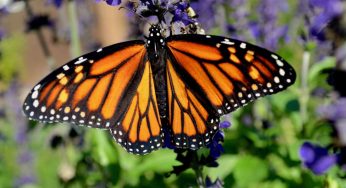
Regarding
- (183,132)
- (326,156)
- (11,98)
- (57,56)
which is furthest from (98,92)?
(57,56)

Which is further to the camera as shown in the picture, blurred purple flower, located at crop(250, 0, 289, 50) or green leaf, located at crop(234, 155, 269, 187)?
blurred purple flower, located at crop(250, 0, 289, 50)

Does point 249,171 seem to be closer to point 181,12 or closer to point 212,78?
point 212,78

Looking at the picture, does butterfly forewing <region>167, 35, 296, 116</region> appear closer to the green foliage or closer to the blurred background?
the blurred background

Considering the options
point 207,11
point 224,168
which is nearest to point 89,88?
point 224,168

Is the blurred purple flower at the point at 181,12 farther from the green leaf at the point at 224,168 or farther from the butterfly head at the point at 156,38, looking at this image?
the green leaf at the point at 224,168

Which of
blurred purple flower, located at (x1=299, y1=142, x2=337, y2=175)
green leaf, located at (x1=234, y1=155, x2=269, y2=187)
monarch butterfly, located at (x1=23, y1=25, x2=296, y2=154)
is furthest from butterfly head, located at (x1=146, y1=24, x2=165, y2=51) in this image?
green leaf, located at (x1=234, y1=155, x2=269, y2=187)

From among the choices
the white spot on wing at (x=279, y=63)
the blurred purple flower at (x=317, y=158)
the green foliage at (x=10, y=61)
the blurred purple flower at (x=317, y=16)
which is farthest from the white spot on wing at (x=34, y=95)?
the green foliage at (x=10, y=61)
